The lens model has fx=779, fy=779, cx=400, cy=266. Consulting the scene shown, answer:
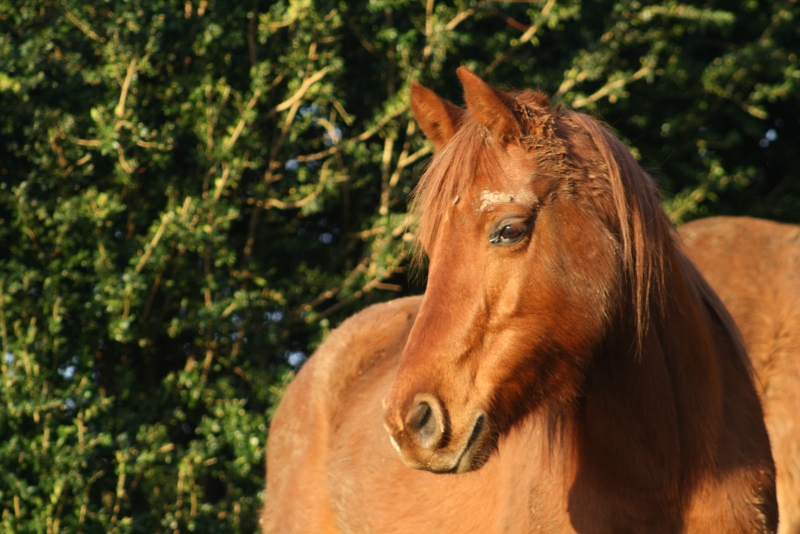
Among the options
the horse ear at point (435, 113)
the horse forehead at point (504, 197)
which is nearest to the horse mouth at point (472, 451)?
the horse forehead at point (504, 197)

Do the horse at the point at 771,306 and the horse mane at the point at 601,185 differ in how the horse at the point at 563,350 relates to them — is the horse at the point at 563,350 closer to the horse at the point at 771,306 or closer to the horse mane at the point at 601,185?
the horse mane at the point at 601,185

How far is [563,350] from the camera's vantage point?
6.87 feet

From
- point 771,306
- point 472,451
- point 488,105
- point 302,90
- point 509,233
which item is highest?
point 488,105

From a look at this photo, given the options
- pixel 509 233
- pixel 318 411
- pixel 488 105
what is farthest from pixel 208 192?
pixel 509 233

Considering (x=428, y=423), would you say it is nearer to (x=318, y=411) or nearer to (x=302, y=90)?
(x=318, y=411)

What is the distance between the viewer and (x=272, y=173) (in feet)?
16.4

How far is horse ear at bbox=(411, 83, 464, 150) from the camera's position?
2.40m

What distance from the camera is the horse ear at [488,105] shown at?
82.5 inches

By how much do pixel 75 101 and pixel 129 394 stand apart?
1758 millimetres

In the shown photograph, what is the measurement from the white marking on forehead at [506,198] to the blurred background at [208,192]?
1.93 metres

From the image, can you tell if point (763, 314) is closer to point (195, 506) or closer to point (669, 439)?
point (669, 439)

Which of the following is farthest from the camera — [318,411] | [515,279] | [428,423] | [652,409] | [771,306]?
[771,306]

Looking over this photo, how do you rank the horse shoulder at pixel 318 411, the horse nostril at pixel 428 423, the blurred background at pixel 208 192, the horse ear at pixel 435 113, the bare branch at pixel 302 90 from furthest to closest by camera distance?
the bare branch at pixel 302 90, the blurred background at pixel 208 192, the horse shoulder at pixel 318 411, the horse ear at pixel 435 113, the horse nostril at pixel 428 423

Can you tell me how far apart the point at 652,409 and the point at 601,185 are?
65 cm
